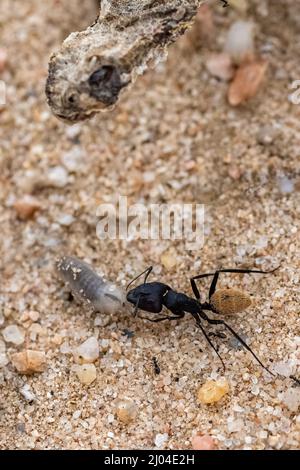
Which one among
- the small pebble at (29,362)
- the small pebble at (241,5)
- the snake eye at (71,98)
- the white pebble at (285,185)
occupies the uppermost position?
the small pebble at (241,5)

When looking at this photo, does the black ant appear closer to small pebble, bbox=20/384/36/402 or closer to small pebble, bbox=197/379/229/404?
small pebble, bbox=197/379/229/404

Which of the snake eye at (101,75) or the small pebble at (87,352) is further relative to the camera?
the small pebble at (87,352)

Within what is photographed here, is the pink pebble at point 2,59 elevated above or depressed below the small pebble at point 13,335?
above

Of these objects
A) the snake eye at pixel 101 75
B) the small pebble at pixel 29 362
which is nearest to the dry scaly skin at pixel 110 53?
the snake eye at pixel 101 75

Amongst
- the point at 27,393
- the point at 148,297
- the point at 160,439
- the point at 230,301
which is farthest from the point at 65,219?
the point at 160,439

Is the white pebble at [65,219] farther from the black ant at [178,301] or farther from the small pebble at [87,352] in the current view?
the small pebble at [87,352]

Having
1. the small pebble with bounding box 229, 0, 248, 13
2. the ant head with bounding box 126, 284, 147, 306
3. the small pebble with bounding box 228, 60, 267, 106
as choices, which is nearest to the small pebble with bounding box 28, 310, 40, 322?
the ant head with bounding box 126, 284, 147, 306

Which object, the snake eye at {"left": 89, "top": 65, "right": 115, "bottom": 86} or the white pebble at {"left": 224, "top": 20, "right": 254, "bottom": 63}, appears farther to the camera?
the white pebble at {"left": 224, "top": 20, "right": 254, "bottom": 63}
